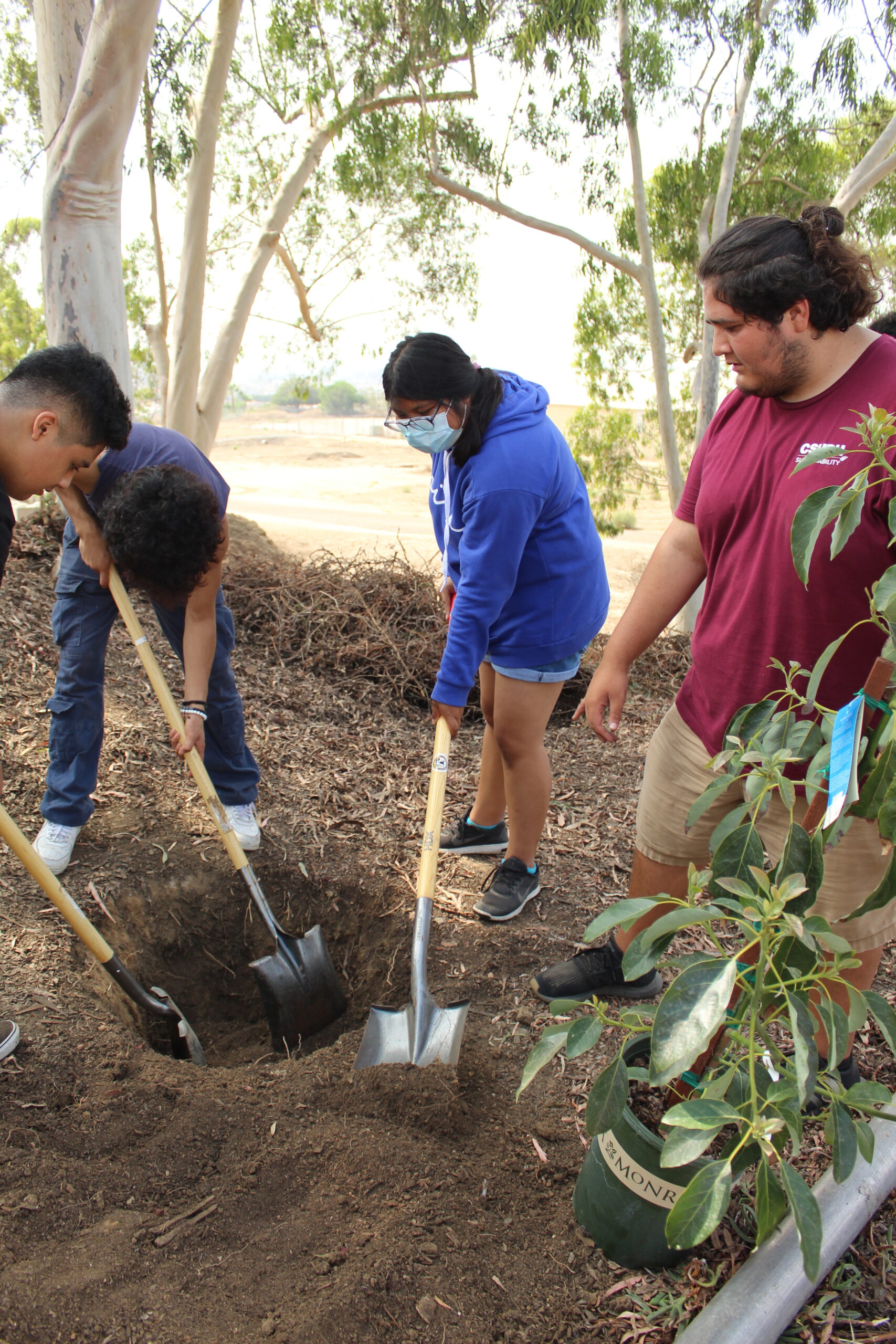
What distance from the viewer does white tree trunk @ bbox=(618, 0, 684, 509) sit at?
24.5 feet

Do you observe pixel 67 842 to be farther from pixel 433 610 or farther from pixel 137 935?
pixel 433 610

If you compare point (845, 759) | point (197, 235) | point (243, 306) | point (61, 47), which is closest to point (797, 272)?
point (845, 759)

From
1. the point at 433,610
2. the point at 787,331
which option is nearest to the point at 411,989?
the point at 787,331

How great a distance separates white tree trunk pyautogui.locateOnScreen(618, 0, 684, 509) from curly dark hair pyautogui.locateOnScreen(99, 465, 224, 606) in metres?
5.50

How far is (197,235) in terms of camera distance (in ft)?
24.4

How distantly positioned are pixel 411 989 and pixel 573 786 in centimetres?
167

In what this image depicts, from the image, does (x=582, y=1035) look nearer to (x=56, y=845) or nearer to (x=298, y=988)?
(x=298, y=988)

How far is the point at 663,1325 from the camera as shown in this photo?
1.63 meters

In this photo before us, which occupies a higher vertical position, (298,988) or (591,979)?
(591,979)

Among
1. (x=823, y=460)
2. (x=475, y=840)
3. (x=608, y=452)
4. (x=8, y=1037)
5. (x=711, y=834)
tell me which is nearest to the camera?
(x=823, y=460)

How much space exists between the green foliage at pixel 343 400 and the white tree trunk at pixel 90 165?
55.7 meters

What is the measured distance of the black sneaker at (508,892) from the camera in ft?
9.68

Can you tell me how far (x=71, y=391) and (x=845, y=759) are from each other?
84.1 inches

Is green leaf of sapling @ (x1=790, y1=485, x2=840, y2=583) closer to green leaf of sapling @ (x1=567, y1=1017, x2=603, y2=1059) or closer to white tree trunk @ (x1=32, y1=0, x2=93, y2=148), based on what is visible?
green leaf of sapling @ (x1=567, y1=1017, x2=603, y2=1059)
